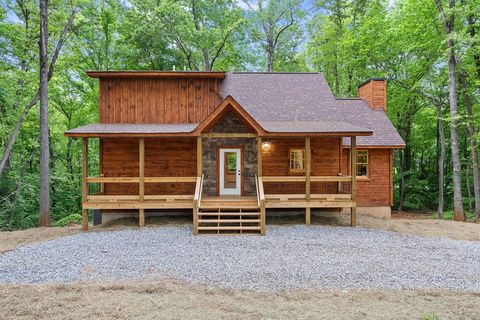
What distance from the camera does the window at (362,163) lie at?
45.5 feet

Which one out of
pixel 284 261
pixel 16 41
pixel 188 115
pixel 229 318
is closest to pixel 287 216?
pixel 284 261

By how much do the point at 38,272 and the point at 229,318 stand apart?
4268 mm

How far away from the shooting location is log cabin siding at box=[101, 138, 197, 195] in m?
11.4

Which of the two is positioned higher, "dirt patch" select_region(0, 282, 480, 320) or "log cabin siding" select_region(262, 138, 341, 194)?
"log cabin siding" select_region(262, 138, 341, 194)

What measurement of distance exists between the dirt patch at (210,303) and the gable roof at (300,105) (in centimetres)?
624

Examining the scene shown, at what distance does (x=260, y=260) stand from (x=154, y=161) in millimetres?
6502

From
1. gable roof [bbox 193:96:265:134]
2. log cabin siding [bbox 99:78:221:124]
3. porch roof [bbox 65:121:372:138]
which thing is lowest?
porch roof [bbox 65:121:372:138]

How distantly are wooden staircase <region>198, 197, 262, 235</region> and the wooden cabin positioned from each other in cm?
4

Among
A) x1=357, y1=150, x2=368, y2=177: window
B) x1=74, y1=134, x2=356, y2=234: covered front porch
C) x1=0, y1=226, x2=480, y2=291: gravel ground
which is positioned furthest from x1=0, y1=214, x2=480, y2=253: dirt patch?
x1=357, y1=150, x2=368, y2=177: window

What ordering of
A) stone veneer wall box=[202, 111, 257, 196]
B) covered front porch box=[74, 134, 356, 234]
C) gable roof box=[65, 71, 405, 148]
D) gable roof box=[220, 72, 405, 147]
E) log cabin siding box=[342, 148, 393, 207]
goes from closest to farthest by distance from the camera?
1. covered front porch box=[74, 134, 356, 234]
2. gable roof box=[65, 71, 405, 148]
3. stone veneer wall box=[202, 111, 257, 196]
4. gable roof box=[220, 72, 405, 147]
5. log cabin siding box=[342, 148, 393, 207]

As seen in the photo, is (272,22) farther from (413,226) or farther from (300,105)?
(413,226)

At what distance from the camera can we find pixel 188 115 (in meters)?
12.0

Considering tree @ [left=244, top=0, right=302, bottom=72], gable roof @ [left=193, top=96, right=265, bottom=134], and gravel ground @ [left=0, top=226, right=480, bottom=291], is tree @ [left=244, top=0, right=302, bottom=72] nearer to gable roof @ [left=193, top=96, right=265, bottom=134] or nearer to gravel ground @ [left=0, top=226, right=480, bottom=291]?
gable roof @ [left=193, top=96, right=265, bottom=134]

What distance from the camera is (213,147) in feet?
36.6
